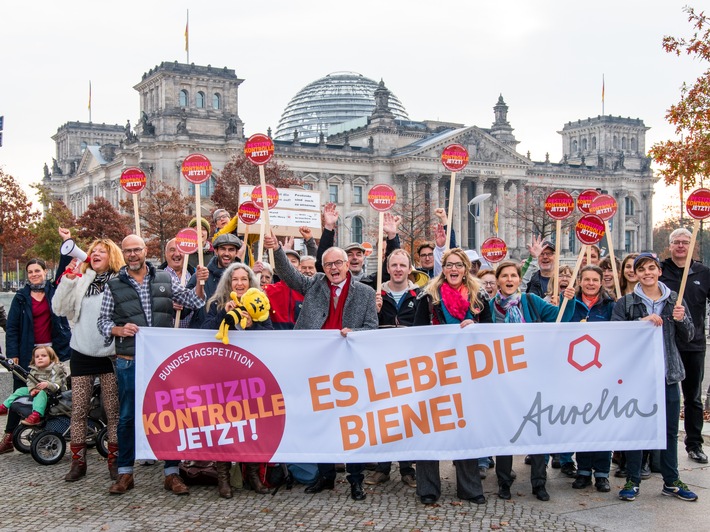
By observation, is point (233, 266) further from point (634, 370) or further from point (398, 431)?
point (634, 370)

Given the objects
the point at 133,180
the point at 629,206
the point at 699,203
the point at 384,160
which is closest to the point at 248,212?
the point at 133,180

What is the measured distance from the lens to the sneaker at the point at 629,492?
782cm

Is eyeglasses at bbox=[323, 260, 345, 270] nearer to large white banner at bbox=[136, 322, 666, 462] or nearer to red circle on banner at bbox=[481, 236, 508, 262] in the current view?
large white banner at bbox=[136, 322, 666, 462]

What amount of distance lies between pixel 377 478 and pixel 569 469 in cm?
192

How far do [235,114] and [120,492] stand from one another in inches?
3245

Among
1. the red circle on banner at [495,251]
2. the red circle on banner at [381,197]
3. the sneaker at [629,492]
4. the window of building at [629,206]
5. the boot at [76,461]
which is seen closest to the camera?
the sneaker at [629,492]

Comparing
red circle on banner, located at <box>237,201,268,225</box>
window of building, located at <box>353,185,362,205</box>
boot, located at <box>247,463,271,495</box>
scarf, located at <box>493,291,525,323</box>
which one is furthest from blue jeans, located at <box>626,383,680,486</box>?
window of building, located at <box>353,185,362,205</box>

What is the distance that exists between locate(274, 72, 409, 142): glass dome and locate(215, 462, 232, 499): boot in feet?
355

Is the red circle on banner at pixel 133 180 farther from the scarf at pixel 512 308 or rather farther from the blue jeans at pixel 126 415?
the scarf at pixel 512 308

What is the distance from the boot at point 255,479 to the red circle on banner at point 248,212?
4.13m

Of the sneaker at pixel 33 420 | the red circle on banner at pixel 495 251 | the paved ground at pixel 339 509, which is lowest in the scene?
the paved ground at pixel 339 509

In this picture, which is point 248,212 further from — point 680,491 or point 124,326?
point 680,491

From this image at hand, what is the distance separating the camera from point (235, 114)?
88.2 meters

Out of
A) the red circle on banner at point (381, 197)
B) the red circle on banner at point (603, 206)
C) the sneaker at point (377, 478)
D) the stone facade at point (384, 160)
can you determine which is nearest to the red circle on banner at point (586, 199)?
the red circle on banner at point (603, 206)
